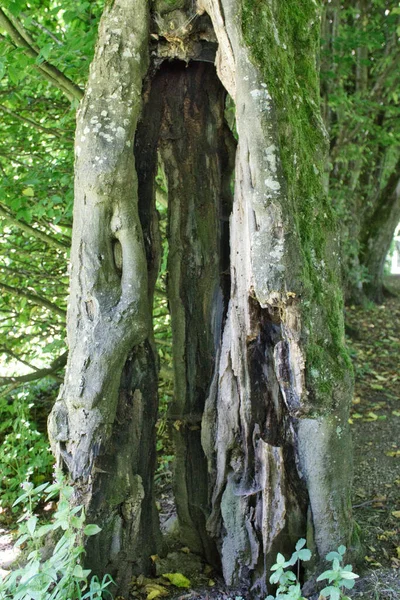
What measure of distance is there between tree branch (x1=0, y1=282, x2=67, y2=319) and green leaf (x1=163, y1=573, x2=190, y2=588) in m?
2.69

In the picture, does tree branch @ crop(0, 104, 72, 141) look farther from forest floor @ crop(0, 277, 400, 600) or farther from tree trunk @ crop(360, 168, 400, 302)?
tree trunk @ crop(360, 168, 400, 302)

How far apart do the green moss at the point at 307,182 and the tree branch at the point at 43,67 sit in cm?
188

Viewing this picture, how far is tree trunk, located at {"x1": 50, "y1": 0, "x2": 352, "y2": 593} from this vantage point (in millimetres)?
2859

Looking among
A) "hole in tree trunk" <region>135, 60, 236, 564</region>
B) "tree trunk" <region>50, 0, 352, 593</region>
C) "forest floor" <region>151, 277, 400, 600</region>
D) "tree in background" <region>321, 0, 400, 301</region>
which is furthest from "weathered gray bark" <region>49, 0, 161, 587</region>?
"tree in background" <region>321, 0, 400, 301</region>

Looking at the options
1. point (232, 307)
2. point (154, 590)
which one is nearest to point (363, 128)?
point (232, 307)

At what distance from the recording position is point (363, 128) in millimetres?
7777

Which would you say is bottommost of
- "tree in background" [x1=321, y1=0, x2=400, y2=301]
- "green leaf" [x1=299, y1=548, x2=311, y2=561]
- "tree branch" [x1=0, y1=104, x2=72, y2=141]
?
"green leaf" [x1=299, y1=548, x2=311, y2=561]

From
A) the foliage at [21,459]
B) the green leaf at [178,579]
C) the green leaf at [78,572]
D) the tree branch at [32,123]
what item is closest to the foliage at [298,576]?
the green leaf at [178,579]

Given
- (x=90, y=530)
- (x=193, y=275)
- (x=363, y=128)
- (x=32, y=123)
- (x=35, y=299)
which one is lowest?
(x=90, y=530)

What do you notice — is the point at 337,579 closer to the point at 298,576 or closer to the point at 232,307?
the point at 298,576

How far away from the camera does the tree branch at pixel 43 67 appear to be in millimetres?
4273

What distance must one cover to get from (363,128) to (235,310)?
5.50 metres

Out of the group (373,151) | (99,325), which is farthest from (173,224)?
(373,151)

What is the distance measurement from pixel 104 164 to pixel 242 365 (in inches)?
47.7
